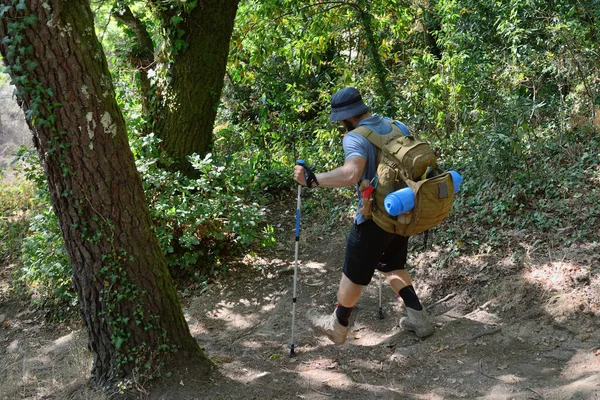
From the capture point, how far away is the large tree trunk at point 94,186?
336cm

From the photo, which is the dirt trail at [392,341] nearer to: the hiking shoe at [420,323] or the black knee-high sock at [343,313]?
the hiking shoe at [420,323]

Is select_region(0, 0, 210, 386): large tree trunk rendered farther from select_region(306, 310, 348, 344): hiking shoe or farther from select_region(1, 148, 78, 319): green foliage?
select_region(1, 148, 78, 319): green foliage

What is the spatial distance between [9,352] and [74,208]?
345 cm

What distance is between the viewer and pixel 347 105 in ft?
13.5

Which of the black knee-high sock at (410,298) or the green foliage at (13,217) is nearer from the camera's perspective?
the black knee-high sock at (410,298)

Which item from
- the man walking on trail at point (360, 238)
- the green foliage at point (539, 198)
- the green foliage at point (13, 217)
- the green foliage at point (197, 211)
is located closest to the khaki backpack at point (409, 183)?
the man walking on trail at point (360, 238)

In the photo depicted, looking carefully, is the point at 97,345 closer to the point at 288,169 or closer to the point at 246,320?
the point at 246,320

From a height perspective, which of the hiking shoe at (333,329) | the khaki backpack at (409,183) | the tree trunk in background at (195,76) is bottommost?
the hiking shoe at (333,329)

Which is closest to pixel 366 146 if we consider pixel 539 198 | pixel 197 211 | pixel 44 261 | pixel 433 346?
pixel 433 346

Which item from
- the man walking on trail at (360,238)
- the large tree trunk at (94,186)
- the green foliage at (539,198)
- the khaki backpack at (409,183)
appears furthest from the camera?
the green foliage at (539,198)

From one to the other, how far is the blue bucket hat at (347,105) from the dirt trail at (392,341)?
6.57 ft

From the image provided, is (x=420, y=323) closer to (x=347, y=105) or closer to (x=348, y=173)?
(x=348, y=173)

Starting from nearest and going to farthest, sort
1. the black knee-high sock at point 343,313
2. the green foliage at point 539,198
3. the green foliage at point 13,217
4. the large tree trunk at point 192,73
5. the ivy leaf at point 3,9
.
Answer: the ivy leaf at point 3,9 < the black knee-high sock at point 343,313 < the green foliage at point 539,198 < the large tree trunk at point 192,73 < the green foliage at point 13,217

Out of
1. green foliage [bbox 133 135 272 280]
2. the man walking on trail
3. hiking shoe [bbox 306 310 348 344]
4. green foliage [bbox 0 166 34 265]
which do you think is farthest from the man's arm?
green foliage [bbox 0 166 34 265]
